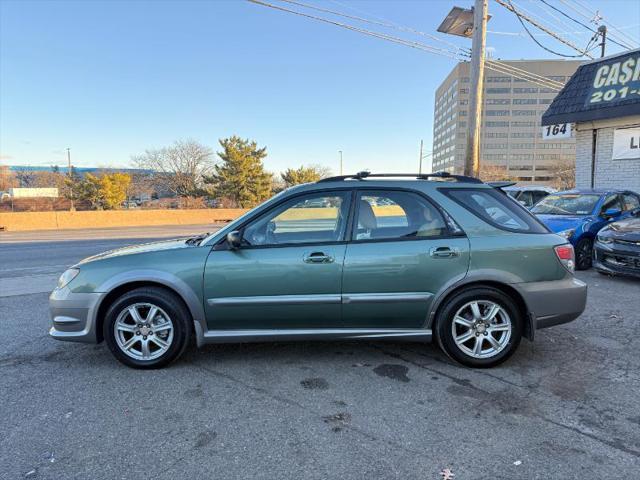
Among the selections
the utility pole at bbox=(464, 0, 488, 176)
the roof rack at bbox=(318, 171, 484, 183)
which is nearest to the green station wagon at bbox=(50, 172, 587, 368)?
the roof rack at bbox=(318, 171, 484, 183)

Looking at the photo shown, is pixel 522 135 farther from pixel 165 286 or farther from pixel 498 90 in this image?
pixel 165 286

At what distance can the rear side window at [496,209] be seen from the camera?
3.75m

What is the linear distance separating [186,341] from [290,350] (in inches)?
40.5

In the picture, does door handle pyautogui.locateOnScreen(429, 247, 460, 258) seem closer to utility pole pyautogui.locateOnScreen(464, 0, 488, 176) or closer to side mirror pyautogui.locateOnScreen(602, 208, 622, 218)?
side mirror pyautogui.locateOnScreen(602, 208, 622, 218)

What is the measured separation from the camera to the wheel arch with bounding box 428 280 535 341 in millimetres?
3605

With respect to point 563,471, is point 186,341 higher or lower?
higher

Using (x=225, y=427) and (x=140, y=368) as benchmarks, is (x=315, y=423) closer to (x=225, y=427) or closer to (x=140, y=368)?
(x=225, y=427)

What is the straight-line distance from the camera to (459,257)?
3.59 m

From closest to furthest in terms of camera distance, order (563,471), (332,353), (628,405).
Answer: (563,471)
(628,405)
(332,353)

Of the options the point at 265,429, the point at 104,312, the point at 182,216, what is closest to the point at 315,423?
the point at 265,429

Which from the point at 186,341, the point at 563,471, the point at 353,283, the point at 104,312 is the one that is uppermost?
the point at 353,283

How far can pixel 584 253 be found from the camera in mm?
8164

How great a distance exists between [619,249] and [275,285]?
20.8 ft

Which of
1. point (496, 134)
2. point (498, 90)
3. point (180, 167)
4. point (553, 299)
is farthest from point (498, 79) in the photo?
point (553, 299)
